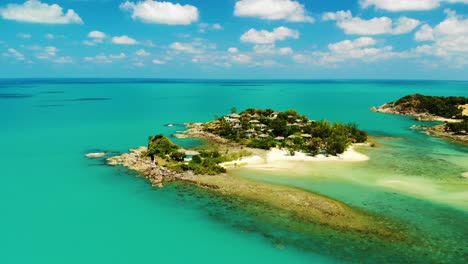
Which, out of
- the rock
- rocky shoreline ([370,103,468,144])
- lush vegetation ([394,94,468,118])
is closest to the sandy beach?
the rock

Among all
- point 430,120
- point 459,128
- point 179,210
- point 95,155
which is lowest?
point 179,210

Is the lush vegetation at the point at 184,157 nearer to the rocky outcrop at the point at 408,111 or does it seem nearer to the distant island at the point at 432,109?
the distant island at the point at 432,109

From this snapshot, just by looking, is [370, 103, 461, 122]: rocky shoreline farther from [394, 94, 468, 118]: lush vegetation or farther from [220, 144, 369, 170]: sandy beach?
[220, 144, 369, 170]: sandy beach

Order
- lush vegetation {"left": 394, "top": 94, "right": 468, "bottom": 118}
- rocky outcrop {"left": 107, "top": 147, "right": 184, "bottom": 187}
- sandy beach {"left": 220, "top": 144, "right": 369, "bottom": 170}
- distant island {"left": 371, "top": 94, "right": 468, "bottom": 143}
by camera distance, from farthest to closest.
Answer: lush vegetation {"left": 394, "top": 94, "right": 468, "bottom": 118} < distant island {"left": 371, "top": 94, "right": 468, "bottom": 143} < sandy beach {"left": 220, "top": 144, "right": 369, "bottom": 170} < rocky outcrop {"left": 107, "top": 147, "right": 184, "bottom": 187}

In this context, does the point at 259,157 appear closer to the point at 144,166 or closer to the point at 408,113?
the point at 144,166

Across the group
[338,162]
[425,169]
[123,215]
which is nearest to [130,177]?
[123,215]

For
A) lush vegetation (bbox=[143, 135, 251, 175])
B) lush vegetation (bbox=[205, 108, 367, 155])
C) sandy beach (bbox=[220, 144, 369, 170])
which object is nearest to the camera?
lush vegetation (bbox=[143, 135, 251, 175])

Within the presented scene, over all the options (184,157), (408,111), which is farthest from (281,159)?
(408,111)
